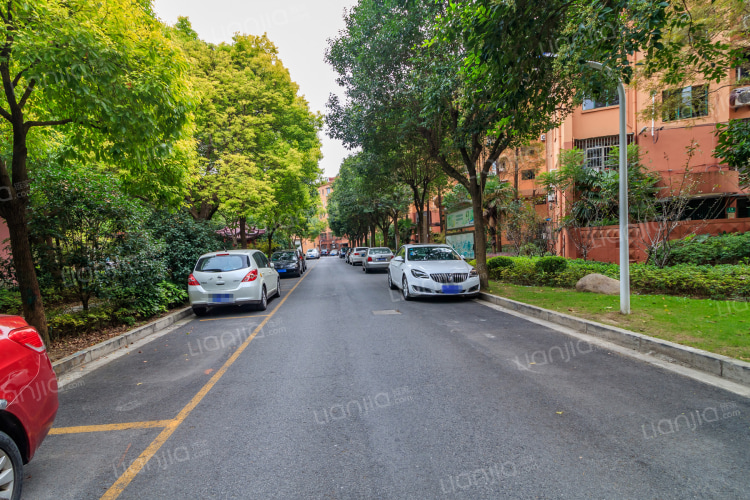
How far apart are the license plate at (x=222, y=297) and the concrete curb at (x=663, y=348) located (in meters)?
7.06

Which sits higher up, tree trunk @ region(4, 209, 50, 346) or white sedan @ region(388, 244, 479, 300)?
tree trunk @ region(4, 209, 50, 346)

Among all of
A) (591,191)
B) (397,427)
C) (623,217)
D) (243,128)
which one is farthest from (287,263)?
(397,427)

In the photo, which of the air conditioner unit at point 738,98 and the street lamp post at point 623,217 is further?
the air conditioner unit at point 738,98

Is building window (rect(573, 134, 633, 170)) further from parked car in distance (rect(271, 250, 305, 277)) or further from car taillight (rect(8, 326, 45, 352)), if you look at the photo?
car taillight (rect(8, 326, 45, 352))

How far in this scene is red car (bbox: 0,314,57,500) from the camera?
2307 mm

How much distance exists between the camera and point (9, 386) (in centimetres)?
239

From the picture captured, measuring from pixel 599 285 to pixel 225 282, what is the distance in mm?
9465

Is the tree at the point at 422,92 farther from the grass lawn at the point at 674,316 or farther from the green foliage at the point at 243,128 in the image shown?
the green foliage at the point at 243,128

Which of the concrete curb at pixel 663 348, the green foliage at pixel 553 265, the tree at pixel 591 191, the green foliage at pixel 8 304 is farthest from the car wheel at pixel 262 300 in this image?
the tree at pixel 591 191

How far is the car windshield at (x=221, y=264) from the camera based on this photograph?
9430 mm

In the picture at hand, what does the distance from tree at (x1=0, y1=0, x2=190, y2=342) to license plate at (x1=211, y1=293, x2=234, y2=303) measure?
3.51 metres

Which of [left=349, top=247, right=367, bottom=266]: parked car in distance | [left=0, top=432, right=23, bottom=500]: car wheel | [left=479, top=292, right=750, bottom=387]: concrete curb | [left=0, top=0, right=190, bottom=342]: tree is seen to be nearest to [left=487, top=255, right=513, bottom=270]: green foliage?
[left=479, top=292, right=750, bottom=387]: concrete curb

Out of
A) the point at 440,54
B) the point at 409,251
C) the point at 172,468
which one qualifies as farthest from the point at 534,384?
the point at 440,54

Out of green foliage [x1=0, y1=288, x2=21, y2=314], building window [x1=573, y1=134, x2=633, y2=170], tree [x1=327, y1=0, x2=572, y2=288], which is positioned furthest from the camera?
building window [x1=573, y1=134, x2=633, y2=170]
